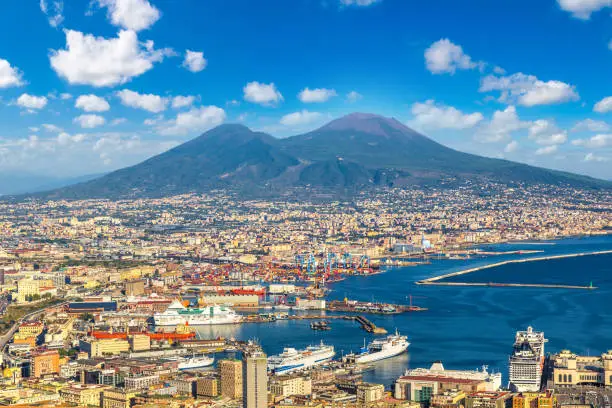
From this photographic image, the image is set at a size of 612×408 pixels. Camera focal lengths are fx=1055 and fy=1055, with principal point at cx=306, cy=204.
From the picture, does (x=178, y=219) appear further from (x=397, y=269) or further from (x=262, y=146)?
(x=262, y=146)

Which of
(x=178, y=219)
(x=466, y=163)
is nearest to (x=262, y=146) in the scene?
(x=466, y=163)

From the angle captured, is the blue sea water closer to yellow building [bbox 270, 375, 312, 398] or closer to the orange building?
yellow building [bbox 270, 375, 312, 398]

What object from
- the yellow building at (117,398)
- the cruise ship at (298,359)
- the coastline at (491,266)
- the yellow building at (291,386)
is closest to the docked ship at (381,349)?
the cruise ship at (298,359)

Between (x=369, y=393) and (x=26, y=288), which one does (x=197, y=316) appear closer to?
(x=26, y=288)

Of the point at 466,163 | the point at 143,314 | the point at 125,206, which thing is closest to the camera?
the point at 143,314

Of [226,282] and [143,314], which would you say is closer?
[143,314]

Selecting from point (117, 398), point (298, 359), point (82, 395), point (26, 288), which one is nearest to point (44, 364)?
point (82, 395)

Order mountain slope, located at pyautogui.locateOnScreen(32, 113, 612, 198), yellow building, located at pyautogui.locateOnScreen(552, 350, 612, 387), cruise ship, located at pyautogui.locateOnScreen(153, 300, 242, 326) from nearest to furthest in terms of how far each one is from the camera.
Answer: yellow building, located at pyautogui.locateOnScreen(552, 350, 612, 387), cruise ship, located at pyautogui.locateOnScreen(153, 300, 242, 326), mountain slope, located at pyautogui.locateOnScreen(32, 113, 612, 198)

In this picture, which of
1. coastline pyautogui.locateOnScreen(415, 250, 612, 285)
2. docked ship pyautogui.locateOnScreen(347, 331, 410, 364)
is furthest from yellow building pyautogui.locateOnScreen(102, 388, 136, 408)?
coastline pyautogui.locateOnScreen(415, 250, 612, 285)
